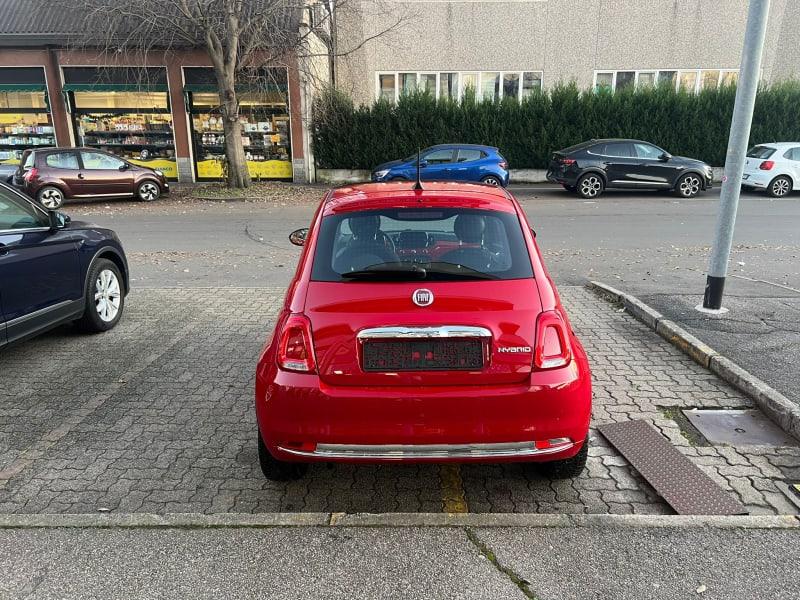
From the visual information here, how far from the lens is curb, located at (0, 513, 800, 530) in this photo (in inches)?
116

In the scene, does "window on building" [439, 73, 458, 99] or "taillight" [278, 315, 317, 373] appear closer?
"taillight" [278, 315, 317, 373]

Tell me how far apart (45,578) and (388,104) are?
69.2 feet

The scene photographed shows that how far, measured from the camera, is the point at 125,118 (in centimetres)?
2214

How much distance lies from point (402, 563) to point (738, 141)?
5296 mm

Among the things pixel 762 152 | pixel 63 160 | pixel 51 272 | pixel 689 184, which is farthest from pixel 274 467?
pixel 762 152

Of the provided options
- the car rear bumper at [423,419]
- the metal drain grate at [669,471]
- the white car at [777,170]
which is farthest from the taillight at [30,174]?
the white car at [777,170]

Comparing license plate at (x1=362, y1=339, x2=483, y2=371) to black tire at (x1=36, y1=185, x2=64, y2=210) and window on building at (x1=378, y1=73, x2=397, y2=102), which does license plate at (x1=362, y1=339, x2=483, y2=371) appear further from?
window on building at (x1=378, y1=73, x2=397, y2=102)

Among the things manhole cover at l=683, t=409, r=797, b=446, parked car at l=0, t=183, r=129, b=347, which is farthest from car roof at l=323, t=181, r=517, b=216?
parked car at l=0, t=183, r=129, b=347

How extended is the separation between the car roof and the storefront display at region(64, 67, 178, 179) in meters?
20.8

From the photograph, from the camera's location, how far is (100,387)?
476 centimetres

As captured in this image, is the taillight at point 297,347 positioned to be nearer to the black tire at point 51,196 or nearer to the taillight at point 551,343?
the taillight at point 551,343

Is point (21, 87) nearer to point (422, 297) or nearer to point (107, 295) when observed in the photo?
point (107, 295)

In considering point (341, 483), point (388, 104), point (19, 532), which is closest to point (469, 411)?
point (341, 483)

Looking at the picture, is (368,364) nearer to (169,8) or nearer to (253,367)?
(253,367)
